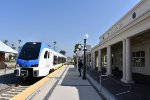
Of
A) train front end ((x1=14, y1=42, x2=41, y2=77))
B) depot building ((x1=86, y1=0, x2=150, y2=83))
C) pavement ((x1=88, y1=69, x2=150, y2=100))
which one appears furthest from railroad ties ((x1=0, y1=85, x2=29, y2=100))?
depot building ((x1=86, y1=0, x2=150, y2=83))

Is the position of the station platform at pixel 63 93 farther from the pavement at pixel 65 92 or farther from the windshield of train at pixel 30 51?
the windshield of train at pixel 30 51

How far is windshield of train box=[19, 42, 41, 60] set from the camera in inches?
865

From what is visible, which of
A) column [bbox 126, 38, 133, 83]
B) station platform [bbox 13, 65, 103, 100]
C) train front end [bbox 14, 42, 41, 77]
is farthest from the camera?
train front end [bbox 14, 42, 41, 77]

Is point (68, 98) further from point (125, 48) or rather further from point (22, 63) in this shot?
point (22, 63)

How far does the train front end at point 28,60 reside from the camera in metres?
21.2

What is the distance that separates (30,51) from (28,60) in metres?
1.10

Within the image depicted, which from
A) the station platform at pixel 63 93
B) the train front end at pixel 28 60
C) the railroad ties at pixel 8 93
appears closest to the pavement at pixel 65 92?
the station platform at pixel 63 93

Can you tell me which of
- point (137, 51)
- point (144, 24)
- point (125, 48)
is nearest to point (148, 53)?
point (137, 51)

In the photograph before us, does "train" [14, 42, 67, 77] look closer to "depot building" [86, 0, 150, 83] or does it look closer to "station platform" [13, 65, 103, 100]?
"station platform" [13, 65, 103, 100]

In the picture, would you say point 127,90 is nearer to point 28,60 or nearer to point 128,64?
point 128,64

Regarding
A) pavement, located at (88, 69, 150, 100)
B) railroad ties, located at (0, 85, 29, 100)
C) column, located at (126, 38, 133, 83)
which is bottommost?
railroad ties, located at (0, 85, 29, 100)

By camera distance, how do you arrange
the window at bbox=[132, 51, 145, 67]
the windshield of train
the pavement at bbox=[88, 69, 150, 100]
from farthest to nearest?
the window at bbox=[132, 51, 145, 67], the windshield of train, the pavement at bbox=[88, 69, 150, 100]

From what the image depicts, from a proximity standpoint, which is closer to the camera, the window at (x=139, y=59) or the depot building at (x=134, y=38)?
the depot building at (x=134, y=38)

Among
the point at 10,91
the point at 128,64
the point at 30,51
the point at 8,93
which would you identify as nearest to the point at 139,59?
the point at 128,64
